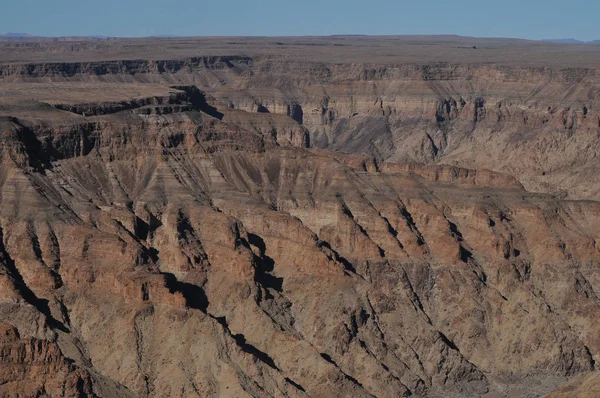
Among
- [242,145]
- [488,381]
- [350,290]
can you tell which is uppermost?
[242,145]

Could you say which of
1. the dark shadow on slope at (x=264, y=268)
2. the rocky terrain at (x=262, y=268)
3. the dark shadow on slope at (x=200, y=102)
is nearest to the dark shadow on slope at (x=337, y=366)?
the rocky terrain at (x=262, y=268)

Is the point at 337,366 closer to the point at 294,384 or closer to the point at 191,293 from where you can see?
the point at 294,384

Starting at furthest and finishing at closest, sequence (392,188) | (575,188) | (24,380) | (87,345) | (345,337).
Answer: (575,188)
(392,188)
(345,337)
(87,345)
(24,380)

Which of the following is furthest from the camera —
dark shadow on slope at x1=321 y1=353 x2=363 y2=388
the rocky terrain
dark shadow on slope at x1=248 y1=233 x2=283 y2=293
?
dark shadow on slope at x1=248 y1=233 x2=283 y2=293

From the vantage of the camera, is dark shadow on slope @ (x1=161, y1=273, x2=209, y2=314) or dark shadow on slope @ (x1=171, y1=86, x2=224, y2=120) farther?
dark shadow on slope @ (x1=171, y1=86, x2=224, y2=120)

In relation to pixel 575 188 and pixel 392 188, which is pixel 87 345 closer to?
pixel 392 188

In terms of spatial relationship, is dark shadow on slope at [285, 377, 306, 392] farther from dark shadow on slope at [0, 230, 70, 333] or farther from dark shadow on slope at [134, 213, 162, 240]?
dark shadow on slope at [134, 213, 162, 240]

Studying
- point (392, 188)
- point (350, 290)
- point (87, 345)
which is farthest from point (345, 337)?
point (392, 188)

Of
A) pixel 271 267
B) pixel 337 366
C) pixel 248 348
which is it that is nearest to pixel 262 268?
pixel 271 267

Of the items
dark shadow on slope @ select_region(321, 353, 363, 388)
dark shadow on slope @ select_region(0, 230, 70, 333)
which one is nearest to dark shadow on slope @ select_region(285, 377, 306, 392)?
dark shadow on slope @ select_region(321, 353, 363, 388)
